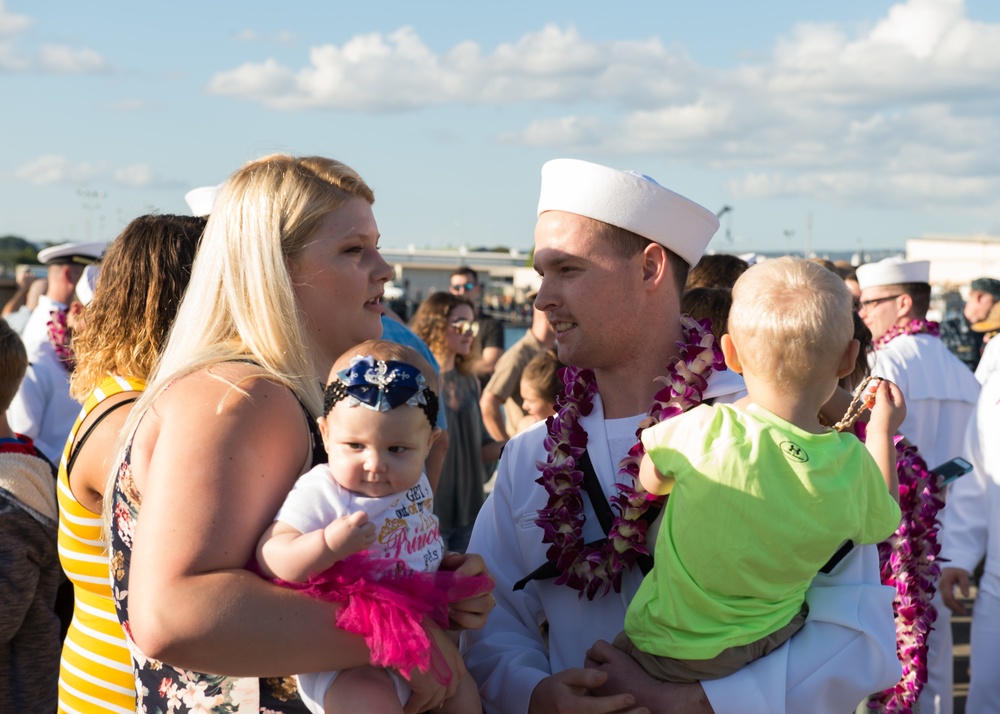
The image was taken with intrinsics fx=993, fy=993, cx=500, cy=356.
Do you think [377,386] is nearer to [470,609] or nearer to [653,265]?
[470,609]

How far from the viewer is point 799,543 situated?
2338 millimetres

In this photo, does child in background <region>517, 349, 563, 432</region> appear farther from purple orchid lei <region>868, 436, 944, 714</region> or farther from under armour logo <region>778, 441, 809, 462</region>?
under armour logo <region>778, 441, 809, 462</region>

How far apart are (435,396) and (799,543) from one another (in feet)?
3.03

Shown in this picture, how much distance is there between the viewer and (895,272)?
22.2ft

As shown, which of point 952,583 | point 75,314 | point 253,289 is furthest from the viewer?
point 75,314

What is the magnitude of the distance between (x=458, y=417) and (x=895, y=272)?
3.20 meters

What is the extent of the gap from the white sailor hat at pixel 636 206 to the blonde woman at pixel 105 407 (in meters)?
1.26

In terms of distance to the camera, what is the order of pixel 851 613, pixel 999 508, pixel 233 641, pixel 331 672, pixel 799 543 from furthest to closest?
pixel 999 508 < pixel 851 613 < pixel 799 543 < pixel 331 672 < pixel 233 641

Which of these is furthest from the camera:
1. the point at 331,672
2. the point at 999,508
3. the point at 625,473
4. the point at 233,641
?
the point at 999,508

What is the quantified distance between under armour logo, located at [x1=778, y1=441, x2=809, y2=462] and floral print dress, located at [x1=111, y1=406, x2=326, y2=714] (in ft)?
3.55

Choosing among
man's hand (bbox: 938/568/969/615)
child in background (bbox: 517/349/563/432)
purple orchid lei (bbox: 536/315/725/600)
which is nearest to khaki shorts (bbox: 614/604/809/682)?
purple orchid lei (bbox: 536/315/725/600)

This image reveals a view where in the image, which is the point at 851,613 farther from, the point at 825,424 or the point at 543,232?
the point at 543,232

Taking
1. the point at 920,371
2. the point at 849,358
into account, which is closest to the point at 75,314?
the point at 849,358

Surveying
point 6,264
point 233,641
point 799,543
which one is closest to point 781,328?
point 799,543
